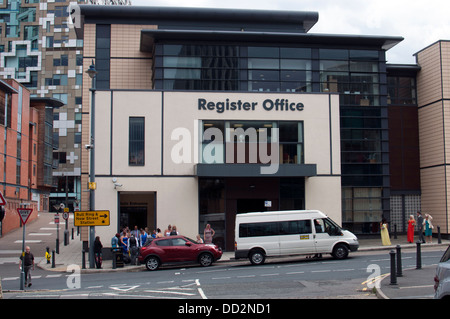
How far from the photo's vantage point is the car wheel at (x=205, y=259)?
23078mm

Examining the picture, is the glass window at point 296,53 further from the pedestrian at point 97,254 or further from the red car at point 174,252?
the pedestrian at point 97,254

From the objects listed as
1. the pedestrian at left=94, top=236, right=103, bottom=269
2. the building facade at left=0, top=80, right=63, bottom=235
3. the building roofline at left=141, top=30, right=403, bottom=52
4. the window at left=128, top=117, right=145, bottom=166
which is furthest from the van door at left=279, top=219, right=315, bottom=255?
the building facade at left=0, top=80, right=63, bottom=235

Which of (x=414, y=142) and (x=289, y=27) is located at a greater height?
(x=289, y=27)

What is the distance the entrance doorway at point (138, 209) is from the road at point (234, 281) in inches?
261

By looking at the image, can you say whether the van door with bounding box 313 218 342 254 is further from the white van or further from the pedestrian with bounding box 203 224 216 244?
the pedestrian with bounding box 203 224 216 244

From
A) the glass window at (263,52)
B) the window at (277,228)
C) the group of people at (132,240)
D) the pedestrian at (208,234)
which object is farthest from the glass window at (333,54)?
the window at (277,228)

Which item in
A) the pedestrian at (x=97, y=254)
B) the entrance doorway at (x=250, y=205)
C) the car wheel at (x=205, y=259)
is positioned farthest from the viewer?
the entrance doorway at (x=250, y=205)

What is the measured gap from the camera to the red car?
2284cm

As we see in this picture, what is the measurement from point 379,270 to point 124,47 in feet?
79.2

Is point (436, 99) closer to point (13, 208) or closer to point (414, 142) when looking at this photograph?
point (414, 142)

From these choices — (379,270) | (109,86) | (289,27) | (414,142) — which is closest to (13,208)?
(109,86)

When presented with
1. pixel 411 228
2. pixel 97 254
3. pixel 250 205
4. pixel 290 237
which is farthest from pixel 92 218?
pixel 411 228

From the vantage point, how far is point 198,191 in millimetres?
28922

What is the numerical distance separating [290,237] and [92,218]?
9.31m
